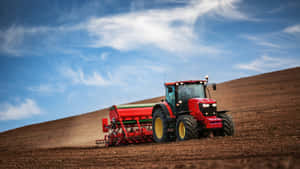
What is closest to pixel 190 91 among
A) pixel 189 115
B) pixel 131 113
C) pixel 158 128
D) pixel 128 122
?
pixel 189 115

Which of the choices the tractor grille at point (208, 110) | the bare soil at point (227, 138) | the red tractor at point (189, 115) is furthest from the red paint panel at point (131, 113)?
the tractor grille at point (208, 110)

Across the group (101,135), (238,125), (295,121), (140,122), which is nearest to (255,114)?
(238,125)

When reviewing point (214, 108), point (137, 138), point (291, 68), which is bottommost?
point (137, 138)

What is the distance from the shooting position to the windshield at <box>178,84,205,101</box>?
12.9 meters

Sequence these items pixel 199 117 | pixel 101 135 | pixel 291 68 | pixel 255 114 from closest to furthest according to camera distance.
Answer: pixel 199 117, pixel 255 114, pixel 101 135, pixel 291 68

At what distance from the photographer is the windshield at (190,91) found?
1292 centimetres

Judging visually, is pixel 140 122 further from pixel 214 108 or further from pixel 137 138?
pixel 214 108

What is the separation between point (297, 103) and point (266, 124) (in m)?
6.84

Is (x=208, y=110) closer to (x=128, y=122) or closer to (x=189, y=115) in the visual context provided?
(x=189, y=115)

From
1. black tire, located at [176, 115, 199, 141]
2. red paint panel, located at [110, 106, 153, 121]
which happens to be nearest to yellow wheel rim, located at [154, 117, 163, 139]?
red paint panel, located at [110, 106, 153, 121]

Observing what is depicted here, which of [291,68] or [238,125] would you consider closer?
[238,125]

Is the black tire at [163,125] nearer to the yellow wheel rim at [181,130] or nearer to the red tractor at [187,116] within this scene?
the red tractor at [187,116]

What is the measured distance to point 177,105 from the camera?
12828mm

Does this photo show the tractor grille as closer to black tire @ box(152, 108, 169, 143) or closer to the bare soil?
the bare soil
